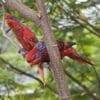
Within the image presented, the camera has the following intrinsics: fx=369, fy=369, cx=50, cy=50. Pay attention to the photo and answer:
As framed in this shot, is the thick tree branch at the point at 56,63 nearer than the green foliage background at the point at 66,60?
Yes

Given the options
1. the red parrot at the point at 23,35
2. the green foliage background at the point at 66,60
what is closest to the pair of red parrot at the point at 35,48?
the red parrot at the point at 23,35

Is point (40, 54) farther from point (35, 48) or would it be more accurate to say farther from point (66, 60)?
point (66, 60)

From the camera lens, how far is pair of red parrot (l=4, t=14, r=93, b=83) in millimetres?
611

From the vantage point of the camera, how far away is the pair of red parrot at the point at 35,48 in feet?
2.01

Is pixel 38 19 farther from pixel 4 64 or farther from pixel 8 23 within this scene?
pixel 4 64

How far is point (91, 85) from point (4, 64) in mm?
385

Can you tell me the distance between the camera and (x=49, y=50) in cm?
60

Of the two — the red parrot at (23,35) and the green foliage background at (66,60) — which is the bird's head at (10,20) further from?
the green foliage background at (66,60)

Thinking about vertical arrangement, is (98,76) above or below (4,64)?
below

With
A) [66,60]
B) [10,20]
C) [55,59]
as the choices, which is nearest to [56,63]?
[55,59]

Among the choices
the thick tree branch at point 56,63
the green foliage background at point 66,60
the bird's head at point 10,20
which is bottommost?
the green foliage background at point 66,60

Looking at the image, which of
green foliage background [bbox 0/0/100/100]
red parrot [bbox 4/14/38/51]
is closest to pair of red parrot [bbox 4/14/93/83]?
red parrot [bbox 4/14/38/51]

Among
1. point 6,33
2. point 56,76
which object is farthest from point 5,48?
point 56,76

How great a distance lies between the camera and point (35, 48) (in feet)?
2.03
